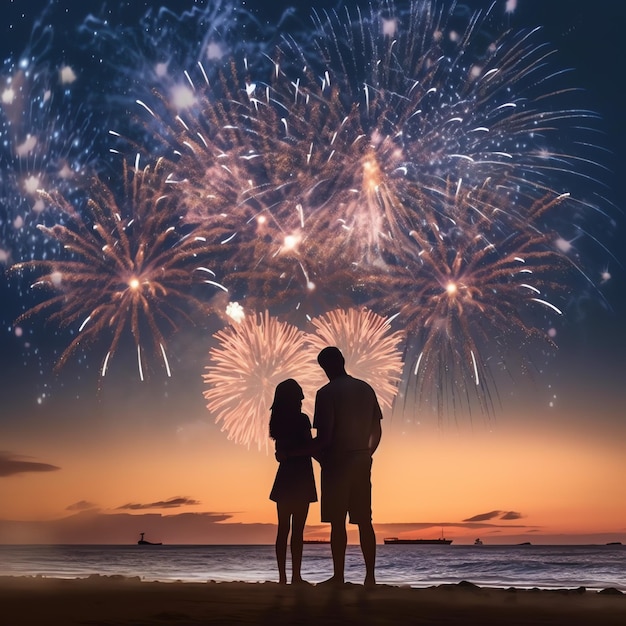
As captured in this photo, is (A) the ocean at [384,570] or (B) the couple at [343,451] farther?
(A) the ocean at [384,570]

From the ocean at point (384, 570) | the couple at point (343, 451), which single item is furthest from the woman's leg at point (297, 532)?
the ocean at point (384, 570)

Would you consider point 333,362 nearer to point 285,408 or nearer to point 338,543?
point 285,408

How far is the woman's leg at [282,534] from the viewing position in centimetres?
1015

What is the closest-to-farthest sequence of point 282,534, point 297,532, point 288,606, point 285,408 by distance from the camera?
point 288,606 < point 285,408 < point 297,532 < point 282,534

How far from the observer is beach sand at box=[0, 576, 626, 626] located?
6.00 metres

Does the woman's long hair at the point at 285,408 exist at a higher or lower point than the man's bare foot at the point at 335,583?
higher

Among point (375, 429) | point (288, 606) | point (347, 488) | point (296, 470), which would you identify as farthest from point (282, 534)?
point (288, 606)

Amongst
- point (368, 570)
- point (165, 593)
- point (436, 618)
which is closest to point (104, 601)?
point (165, 593)

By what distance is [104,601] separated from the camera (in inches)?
283

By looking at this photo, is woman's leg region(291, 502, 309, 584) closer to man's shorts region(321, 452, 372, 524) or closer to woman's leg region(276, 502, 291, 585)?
woman's leg region(276, 502, 291, 585)

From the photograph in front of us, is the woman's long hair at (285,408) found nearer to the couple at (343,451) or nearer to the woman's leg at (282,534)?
the couple at (343,451)

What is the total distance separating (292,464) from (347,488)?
0.93 meters

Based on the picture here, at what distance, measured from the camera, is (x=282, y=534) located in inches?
410

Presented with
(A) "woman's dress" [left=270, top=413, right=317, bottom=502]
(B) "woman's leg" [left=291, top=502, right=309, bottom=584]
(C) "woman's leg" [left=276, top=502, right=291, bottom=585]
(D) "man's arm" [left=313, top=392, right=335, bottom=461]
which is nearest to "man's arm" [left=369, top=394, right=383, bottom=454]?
(D) "man's arm" [left=313, top=392, right=335, bottom=461]
